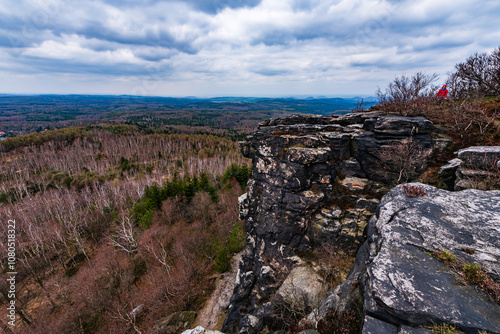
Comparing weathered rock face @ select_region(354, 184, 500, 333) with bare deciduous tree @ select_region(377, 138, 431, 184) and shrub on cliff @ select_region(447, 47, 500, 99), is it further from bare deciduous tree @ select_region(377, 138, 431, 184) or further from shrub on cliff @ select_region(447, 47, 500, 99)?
shrub on cliff @ select_region(447, 47, 500, 99)

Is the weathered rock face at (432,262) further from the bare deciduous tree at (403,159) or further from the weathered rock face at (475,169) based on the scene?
the bare deciduous tree at (403,159)

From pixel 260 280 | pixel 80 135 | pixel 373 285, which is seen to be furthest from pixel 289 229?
pixel 80 135

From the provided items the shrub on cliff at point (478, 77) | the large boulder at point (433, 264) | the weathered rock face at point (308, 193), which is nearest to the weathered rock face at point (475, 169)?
the large boulder at point (433, 264)

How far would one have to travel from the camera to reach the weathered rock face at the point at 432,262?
5.64 meters

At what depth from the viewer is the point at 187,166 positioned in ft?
278

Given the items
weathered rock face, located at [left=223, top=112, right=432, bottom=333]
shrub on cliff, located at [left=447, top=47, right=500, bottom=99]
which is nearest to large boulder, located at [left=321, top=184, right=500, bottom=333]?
weathered rock face, located at [left=223, top=112, right=432, bottom=333]

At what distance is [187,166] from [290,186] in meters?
74.6

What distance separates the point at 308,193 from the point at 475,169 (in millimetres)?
10120

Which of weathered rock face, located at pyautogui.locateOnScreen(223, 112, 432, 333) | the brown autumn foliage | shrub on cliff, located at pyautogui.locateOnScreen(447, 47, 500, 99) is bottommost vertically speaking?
the brown autumn foliage

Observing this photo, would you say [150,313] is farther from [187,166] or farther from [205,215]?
[187,166]

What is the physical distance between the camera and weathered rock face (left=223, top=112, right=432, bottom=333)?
1547 cm

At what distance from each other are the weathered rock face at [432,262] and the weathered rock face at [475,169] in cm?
193

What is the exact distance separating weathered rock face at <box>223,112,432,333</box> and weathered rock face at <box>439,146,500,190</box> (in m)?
2.30

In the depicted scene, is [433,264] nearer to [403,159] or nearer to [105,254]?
[403,159]
